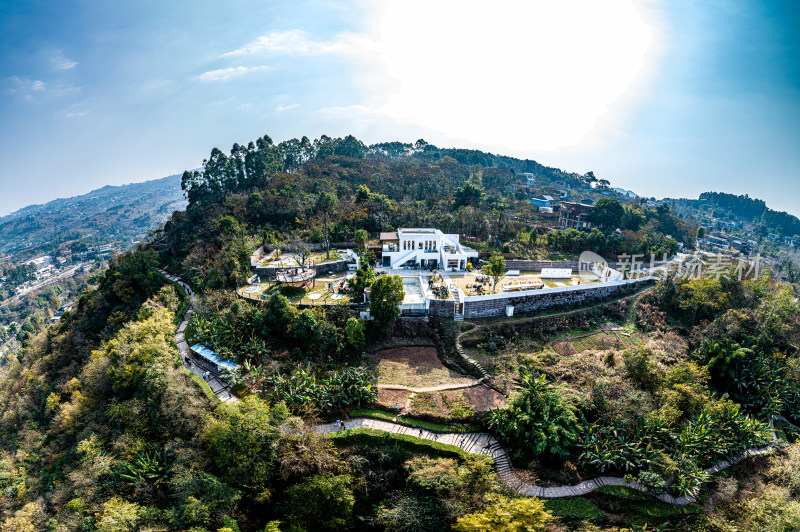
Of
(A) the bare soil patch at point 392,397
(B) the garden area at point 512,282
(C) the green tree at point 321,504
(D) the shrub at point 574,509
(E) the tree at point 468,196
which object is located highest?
(E) the tree at point 468,196

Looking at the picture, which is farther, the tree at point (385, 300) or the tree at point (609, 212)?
the tree at point (609, 212)

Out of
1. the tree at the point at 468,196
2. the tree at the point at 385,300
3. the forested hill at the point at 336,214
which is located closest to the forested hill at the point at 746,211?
the forested hill at the point at 336,214

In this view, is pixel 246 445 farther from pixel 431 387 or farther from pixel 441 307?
pixel 441 307

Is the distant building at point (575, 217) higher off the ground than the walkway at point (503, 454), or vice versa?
the distant building at point (575, 217)

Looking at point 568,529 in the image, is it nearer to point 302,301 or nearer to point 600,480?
point 600,480

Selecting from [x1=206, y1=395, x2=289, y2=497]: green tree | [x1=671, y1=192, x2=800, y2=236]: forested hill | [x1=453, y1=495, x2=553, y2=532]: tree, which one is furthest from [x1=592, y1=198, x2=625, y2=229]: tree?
[x1=671, y1=192, x2=800, y2=236]: forested hill

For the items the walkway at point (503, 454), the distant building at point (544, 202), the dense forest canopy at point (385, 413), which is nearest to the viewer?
the dense forest canopy at point (385, 413)

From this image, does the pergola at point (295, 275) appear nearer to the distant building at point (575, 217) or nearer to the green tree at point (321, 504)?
the green tree at point (321, 504)

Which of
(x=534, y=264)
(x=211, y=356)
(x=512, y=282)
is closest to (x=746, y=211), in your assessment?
(x=534, y=264)
